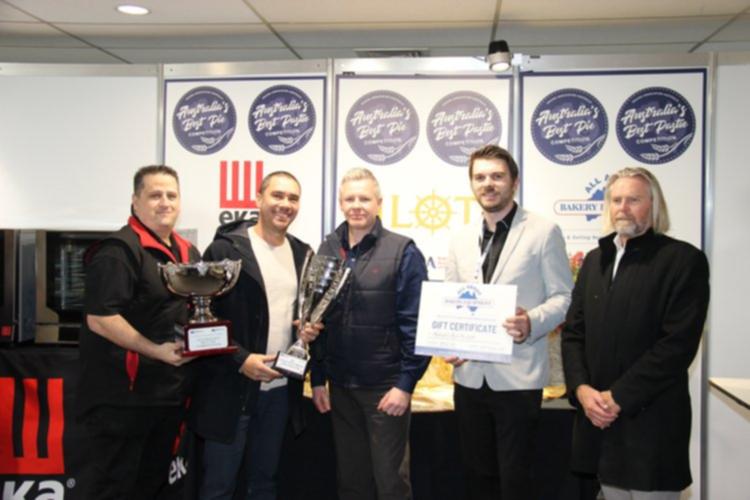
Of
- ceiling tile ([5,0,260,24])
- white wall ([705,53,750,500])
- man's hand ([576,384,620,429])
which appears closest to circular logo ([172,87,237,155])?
ceiling tile ([5,0,260,24])

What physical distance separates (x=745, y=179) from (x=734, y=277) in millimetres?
585

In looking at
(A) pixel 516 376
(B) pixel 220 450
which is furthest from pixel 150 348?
(A) pixel 516 376

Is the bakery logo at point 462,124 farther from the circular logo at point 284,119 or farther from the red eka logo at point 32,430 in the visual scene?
the red eka logo at point 32,430

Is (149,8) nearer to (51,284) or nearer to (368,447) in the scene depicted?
(51,284)

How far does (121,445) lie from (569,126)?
3.04 meters

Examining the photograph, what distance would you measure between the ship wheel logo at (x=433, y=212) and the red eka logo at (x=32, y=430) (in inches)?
87.8

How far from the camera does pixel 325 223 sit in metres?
4.19

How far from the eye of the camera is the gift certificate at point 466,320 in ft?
8.59

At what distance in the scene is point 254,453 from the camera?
9.94ft

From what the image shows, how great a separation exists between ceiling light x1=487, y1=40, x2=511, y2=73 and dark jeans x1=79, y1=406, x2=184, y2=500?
2658 mm

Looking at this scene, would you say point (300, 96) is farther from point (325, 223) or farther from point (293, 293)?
point (293, 293)

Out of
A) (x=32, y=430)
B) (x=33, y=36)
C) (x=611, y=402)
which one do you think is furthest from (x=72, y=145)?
(x=611, y=402)

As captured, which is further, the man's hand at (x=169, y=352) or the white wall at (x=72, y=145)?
the white wall at (x=72, y=145)

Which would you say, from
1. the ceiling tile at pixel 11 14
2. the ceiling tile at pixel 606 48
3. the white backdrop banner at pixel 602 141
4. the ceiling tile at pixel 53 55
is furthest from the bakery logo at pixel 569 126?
the ceiling tile at pixel 53 55
